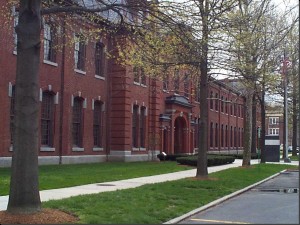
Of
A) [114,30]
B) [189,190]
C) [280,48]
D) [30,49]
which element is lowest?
[189,190]

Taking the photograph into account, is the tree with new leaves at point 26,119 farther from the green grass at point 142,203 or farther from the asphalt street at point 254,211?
the asphalt street at point 254,211

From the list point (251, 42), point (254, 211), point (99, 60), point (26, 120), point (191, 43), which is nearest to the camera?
point (26, 120)

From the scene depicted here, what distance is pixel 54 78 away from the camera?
86.8 ft

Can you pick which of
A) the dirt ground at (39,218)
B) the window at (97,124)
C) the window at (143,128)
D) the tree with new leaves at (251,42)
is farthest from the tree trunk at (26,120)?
the window at (143,128)

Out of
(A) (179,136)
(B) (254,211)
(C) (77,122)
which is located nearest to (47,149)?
(C) (77,122)

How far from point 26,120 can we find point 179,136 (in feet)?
119

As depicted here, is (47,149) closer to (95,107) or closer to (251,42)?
(95,107)

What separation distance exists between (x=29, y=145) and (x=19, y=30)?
92.3 inches

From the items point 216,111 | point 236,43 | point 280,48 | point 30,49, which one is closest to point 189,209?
point 30,49

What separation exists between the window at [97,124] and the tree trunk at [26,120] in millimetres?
21995

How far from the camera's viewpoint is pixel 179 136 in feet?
147

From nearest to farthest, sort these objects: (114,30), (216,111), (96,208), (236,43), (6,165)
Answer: (96,208) < (114,30) < (236,43) < (6,165) < (216,111)

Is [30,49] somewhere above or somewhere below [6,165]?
above

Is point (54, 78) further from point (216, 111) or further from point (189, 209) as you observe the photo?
point (216, 111)
